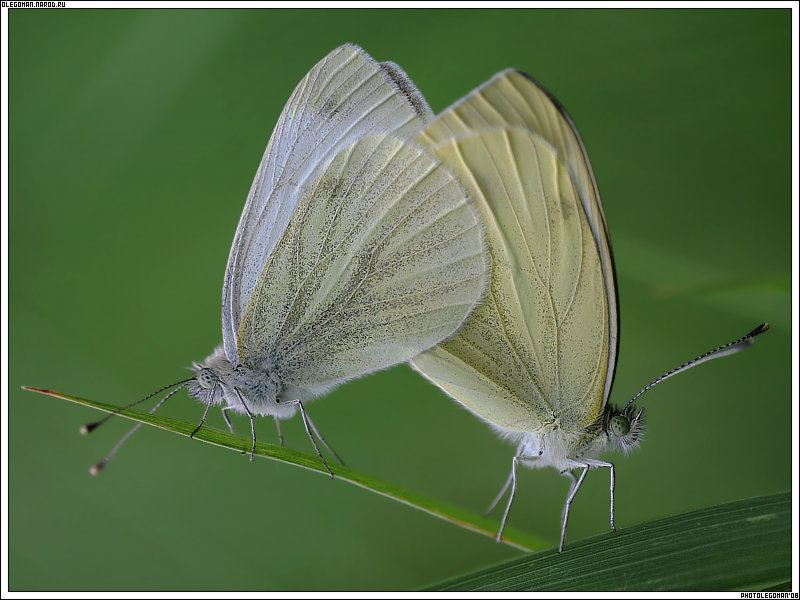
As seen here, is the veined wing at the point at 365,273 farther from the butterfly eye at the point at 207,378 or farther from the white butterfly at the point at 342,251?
the butterfly eye at the point at 207,378

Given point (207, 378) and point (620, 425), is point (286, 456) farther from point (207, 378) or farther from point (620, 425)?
point (620, 425)

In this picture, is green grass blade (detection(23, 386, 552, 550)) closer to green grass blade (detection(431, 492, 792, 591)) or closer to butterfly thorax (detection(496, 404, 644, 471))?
green grass blade (detection(431, 492, 792, 591))

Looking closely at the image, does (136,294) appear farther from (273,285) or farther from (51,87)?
(273,285)

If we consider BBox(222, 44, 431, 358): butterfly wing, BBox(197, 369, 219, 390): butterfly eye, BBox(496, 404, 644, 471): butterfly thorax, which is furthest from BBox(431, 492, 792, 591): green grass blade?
BBox(222, 44, 431, 358): butterfly wing

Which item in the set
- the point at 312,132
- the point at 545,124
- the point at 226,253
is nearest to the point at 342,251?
the point at 312,132

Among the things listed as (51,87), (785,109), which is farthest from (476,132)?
(51,87)

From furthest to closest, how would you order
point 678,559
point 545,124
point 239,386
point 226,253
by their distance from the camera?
point 226,253, point 239,386, point 545,124, point 678,559
